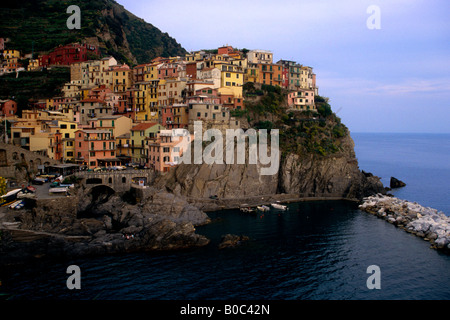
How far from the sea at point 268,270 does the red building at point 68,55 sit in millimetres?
60406

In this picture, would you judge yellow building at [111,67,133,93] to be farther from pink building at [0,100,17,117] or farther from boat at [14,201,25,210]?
boat at [14,201,25,210]

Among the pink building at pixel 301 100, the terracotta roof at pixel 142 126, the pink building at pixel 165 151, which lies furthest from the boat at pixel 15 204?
the pink building at pixel 301 100

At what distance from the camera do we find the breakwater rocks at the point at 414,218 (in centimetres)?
4534

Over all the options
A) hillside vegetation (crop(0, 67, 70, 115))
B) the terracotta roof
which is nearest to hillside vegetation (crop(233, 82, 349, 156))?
the terracotta roof

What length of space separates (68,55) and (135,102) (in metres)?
28.5

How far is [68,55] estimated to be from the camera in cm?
9275

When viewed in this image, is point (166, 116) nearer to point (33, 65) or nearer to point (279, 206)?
point (279, 206)

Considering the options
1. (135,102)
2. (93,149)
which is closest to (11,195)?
(93,149)

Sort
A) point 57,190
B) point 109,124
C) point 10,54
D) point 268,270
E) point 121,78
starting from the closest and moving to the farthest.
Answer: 1. point 268,270
2. point 57,190
3. point 109,124
4. point 121,78
5. point 10,54

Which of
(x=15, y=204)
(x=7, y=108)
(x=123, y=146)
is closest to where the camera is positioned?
(x=15, y=204)

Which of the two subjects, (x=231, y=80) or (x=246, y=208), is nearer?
(x=246, y=208)

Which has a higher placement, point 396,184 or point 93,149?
point 93,149

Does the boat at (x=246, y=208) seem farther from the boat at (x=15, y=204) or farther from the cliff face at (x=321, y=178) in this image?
the boat at (x=15, y=204)

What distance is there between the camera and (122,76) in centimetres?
8381
